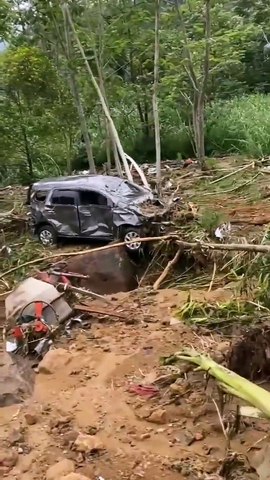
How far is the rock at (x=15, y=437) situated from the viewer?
545 centimetres

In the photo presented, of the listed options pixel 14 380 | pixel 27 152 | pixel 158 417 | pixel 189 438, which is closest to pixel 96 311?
pixel 14 380

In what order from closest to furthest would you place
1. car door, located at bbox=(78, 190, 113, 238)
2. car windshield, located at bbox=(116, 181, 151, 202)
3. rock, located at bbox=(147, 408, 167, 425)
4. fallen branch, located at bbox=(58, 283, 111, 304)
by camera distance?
rock, located at bbox=(147, 408, 167, 425) < fallen branch, located at bbox=(58, 283, 111, 304) < car door, located at bbox=(78, 190, 113, 238) < car windshield, located at bbox=(116, 181, 151, 202)

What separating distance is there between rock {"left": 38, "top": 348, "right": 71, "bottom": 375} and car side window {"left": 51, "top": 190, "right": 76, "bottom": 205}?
4821 mm

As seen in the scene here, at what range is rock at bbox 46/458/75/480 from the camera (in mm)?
4869

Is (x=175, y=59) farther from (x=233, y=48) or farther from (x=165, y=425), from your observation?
(x=165, y=425)

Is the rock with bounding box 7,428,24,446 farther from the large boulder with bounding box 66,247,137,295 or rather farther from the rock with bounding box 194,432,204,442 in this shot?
the large boulder with bounding box 66,247,137,295

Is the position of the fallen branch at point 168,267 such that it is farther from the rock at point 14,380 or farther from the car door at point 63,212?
the rock at point 14,380

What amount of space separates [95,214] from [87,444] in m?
6.52

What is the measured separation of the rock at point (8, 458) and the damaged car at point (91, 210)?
584 centimetres

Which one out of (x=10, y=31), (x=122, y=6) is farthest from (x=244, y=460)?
(x=122, y=6)

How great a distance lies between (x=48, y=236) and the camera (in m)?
→ 11.9

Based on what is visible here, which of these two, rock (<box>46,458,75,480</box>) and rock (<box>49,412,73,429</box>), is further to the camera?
rock (<box>49,412,73,429</box>)

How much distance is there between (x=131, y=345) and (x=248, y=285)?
1444mm

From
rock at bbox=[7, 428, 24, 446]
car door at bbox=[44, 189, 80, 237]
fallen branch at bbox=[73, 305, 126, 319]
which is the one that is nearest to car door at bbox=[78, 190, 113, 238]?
car door at bbox=[44, 189, 80, 237]
